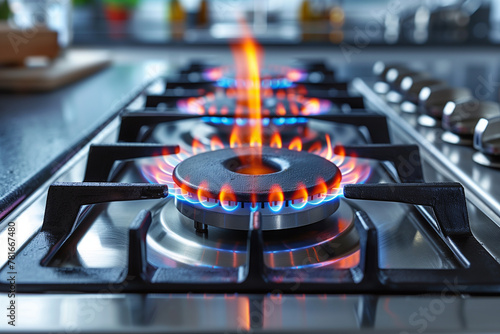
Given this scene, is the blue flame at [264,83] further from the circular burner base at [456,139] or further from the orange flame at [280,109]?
the circular burner base at [456,139]

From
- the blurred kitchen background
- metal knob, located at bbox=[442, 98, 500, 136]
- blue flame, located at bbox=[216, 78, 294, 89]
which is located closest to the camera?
metal knob, located at bbox=[442, 98, 500, 136]

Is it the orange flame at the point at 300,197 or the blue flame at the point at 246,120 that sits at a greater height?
the blue flame at the point at 246,120

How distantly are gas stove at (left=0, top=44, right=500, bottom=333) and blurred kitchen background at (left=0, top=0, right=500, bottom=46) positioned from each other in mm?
999

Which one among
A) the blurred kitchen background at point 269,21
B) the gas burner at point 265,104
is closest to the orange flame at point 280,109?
the gas burner at point 265,104

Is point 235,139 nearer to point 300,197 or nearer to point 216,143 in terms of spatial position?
point 216,143

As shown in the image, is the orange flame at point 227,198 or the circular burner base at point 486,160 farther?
the circular burner base at point 486,160

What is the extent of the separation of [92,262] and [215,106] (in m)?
0.40

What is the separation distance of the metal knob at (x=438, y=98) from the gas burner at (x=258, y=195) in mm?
352

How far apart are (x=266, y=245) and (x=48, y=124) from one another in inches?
19.0

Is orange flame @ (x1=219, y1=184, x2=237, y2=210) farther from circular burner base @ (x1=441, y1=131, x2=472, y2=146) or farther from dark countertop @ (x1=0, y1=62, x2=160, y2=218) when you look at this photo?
circular burner base @ (x1=441, y1=131, x2=472, y2=146)

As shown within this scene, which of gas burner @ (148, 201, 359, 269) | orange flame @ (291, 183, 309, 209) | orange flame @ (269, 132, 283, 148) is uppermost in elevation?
orange flame @ (291, 183, 309, 209)

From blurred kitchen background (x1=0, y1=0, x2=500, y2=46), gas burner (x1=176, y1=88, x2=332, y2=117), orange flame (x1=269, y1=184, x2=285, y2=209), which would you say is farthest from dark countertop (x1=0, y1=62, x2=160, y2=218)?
blurred kitchen background (x1=0, y1=0, x2=500, y2=46)

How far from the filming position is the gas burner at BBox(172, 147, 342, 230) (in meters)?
0.40

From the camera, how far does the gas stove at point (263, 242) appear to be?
311 millimetres
